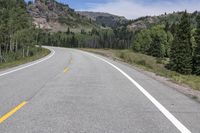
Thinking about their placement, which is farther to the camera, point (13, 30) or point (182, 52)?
point (13, 30)

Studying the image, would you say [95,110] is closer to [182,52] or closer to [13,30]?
[182,52]

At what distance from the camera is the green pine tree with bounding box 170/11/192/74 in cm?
4453

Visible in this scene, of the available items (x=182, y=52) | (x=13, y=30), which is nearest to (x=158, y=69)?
(x=182, y=52)

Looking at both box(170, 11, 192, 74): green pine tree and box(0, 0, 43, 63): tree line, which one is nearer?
box(170, 11, 192, 74): green pine tree

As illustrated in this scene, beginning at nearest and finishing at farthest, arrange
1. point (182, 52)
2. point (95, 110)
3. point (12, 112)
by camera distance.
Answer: point (12, 112) < point (95, 110) < point (182, 52)

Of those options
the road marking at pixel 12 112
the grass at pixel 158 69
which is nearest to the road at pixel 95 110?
the road marking at pixel 12 112

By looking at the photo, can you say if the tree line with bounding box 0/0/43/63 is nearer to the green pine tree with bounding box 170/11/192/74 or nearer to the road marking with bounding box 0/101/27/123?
the green pine tree with bounding box 170/11/192/74

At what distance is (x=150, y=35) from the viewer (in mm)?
91688

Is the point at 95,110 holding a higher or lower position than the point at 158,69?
higher

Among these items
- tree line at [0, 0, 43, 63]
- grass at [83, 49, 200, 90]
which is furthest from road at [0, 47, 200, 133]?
tree line at [0, 0, 43, 63]

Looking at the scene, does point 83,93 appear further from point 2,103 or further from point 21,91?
point 2,103

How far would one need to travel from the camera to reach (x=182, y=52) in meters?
45.5

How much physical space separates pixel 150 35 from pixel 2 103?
87.4 m

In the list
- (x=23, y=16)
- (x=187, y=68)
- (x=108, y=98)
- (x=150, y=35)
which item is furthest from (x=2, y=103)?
(x=150, y=35)
